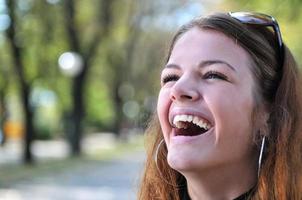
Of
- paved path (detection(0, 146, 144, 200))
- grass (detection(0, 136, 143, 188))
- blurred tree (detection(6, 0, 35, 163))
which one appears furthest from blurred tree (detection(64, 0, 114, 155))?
blurred tree (detection(6, 0, 35, 163))

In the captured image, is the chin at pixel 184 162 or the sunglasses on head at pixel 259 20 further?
the sunglasses on head at pixel 259 20

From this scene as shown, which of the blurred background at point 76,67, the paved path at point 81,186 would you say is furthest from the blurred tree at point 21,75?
the paved path at point 81,186

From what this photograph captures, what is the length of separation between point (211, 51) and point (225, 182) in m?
0.35

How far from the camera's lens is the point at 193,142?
1.64 m

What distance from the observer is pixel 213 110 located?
1631 mm

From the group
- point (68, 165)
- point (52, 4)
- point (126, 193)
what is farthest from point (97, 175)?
point (52, 4)

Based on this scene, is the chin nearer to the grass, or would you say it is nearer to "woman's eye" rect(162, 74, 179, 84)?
"woman's eye" rect(162, 74, 179, 84)

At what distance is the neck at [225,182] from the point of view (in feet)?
5.54

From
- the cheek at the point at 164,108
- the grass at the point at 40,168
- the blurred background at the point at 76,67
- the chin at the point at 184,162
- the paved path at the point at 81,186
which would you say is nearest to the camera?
the chin at the point at 184,162

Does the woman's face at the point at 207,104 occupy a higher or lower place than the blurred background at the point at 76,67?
higher

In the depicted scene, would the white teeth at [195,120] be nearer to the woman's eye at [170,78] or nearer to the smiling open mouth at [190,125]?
the smiling open mouth at [190,125]

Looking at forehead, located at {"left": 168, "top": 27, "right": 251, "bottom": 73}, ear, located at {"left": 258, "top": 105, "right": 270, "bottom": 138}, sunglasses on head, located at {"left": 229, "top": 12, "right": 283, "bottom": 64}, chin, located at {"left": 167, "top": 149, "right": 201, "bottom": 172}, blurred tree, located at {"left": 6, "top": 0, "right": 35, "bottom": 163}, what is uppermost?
sunglasses on head, located at {"left": 229, "top": 12, "right": 283, "bottom": 64}

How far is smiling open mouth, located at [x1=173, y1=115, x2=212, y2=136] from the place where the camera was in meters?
1.63

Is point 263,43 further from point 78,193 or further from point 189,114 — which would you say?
point 78,193
